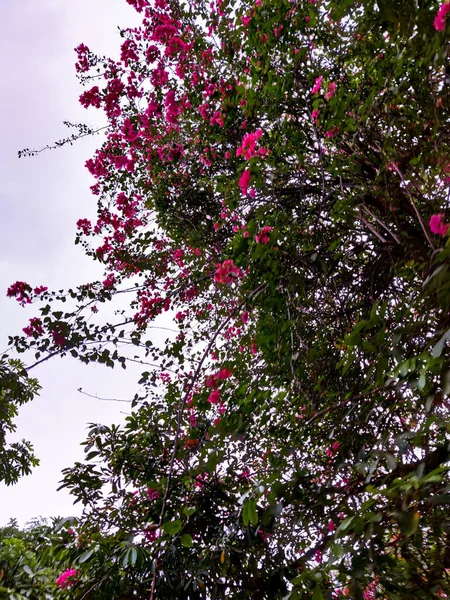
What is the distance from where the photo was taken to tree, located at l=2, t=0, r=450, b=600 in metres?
1.33

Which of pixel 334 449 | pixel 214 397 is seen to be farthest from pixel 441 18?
pixel 214 397

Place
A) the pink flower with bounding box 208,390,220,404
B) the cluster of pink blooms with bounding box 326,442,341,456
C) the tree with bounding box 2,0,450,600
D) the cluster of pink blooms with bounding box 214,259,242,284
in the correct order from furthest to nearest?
the cluster of pink blooms with bounding box 214,259,242,284, the pink flower with bounding box 208,390,220,404, the cluster of pink blooms with bounding box 326,442,341,456, the tree with bounding box 2,0,450,600

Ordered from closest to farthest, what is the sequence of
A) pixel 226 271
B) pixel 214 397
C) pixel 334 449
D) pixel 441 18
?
pixel 441 18, pixel 334 449, pixel 214 397, pixel 226 271

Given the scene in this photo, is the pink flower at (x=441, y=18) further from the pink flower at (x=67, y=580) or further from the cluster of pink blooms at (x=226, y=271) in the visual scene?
the pink flower at (x=67, y=580)

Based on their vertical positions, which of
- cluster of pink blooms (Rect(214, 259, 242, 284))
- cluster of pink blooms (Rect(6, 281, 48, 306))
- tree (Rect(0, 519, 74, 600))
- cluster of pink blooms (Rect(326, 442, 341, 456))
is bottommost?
cluster of pink blooms (Rect(326, 442, 341, 456))

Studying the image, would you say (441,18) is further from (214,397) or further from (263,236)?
(214,397)

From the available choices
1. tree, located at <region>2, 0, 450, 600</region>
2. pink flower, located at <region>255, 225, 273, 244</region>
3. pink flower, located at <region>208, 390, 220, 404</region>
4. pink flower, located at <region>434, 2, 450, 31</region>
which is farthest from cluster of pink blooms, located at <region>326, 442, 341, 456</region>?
pink flower, located at <region>434, 2, 450, 31</region>

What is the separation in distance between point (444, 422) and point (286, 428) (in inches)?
62.9

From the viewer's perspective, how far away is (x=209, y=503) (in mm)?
2143

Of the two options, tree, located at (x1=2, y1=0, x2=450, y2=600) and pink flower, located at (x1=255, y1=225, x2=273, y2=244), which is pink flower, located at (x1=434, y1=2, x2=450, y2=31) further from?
pink flower, located at (x1=255, y1=225, x2=273, y2=244)

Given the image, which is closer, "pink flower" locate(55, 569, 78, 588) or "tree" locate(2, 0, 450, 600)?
"tree" locate(2, 0, 450, 600)

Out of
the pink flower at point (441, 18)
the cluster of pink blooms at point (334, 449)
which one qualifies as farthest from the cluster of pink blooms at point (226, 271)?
the pink flower at point (441, 18)

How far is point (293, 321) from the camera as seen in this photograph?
8.20 feet

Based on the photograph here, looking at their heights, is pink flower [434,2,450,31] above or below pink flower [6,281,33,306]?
below
